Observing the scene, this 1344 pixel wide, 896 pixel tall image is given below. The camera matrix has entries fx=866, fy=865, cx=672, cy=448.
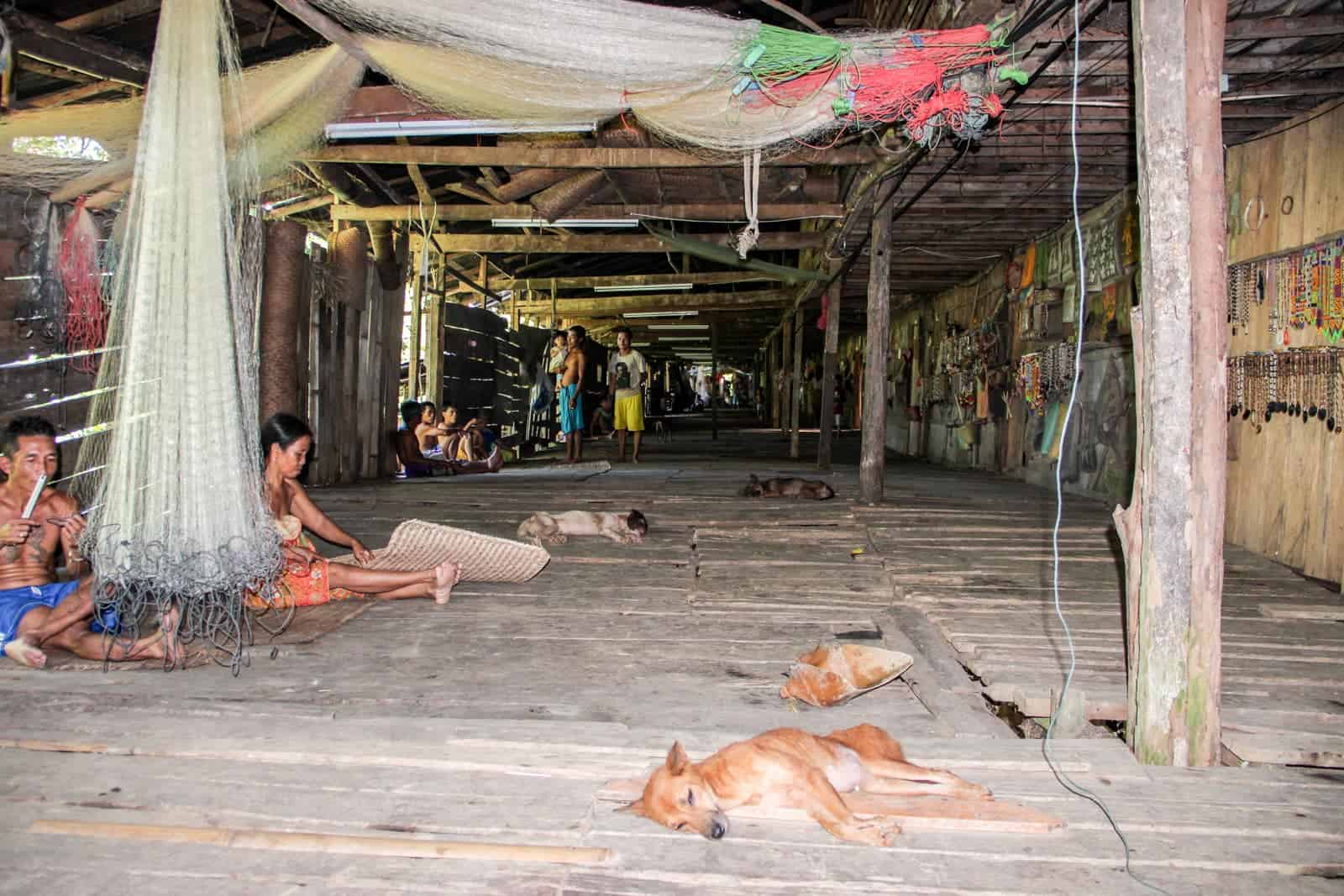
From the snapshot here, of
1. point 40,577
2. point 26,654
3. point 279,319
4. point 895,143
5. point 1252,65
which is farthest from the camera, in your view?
point 279,319

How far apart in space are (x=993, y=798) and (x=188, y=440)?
246 cm

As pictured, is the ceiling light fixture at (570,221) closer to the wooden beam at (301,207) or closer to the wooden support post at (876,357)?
the wooden beam at (301,207)

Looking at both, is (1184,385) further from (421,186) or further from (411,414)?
(411,414)

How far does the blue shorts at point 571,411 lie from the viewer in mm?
10688

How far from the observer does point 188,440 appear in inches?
103

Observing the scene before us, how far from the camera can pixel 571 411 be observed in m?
10.9

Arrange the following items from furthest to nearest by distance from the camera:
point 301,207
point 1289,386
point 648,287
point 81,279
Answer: point 648,287
point 301,207
point 1289,386
point 81,279

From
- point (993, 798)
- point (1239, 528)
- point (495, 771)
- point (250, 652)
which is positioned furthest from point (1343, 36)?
point (250, 652)

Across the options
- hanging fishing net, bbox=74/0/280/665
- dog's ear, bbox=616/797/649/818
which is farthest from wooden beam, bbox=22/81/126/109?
dog's ear, bbox=616/797/649/818

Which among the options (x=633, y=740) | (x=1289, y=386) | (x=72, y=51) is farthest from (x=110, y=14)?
(x=1289, y=386)

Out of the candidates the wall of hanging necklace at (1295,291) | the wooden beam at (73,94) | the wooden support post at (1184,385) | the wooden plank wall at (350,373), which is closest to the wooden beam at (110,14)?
the wooden beam at (73,94)

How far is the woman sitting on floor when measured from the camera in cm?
388

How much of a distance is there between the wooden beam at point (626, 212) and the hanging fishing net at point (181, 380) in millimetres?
5342

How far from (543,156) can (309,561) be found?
3804 mm
